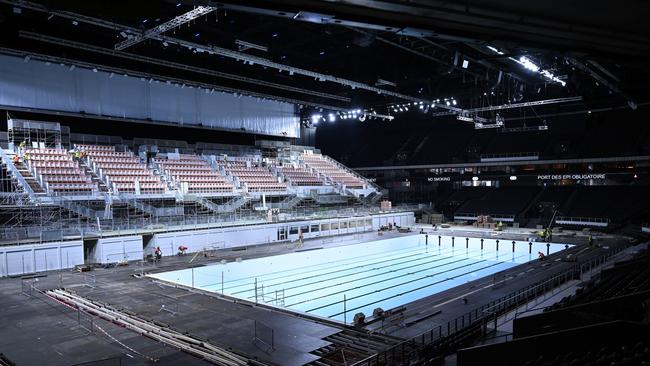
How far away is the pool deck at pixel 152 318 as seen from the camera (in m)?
10.4

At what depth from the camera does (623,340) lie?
810 centimetres

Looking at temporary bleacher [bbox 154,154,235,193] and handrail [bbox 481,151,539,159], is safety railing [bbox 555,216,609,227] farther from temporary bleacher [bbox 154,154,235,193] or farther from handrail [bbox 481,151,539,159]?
temporary bleacher [bbox 154,154,235,193]

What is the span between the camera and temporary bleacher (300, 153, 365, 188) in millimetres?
44781

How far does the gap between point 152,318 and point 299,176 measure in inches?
1121

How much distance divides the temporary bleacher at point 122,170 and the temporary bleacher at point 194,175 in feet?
5.18

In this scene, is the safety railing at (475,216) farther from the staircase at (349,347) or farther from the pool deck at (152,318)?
the staircase at (349,347)

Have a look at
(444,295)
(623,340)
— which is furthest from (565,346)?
(444,295)

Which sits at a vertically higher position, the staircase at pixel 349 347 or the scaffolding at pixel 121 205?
the scaffolding at pixel 121 205

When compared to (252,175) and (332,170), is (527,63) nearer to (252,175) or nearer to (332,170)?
(252,175)

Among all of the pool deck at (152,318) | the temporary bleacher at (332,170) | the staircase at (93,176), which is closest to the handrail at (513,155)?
the temporary bleacher at (332,170)

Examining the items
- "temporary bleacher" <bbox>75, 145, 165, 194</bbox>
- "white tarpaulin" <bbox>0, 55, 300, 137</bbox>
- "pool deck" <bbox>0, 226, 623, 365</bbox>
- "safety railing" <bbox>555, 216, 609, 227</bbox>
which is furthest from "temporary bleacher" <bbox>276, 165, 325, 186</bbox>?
"pool deck" <bbox>0, 226, 623, 365</bbox>

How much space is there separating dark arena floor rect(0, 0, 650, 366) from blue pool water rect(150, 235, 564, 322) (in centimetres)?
20

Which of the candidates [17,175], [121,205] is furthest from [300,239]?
[17,175]

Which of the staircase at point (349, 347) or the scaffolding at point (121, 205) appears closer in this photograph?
the staircase at point (349, 347)
